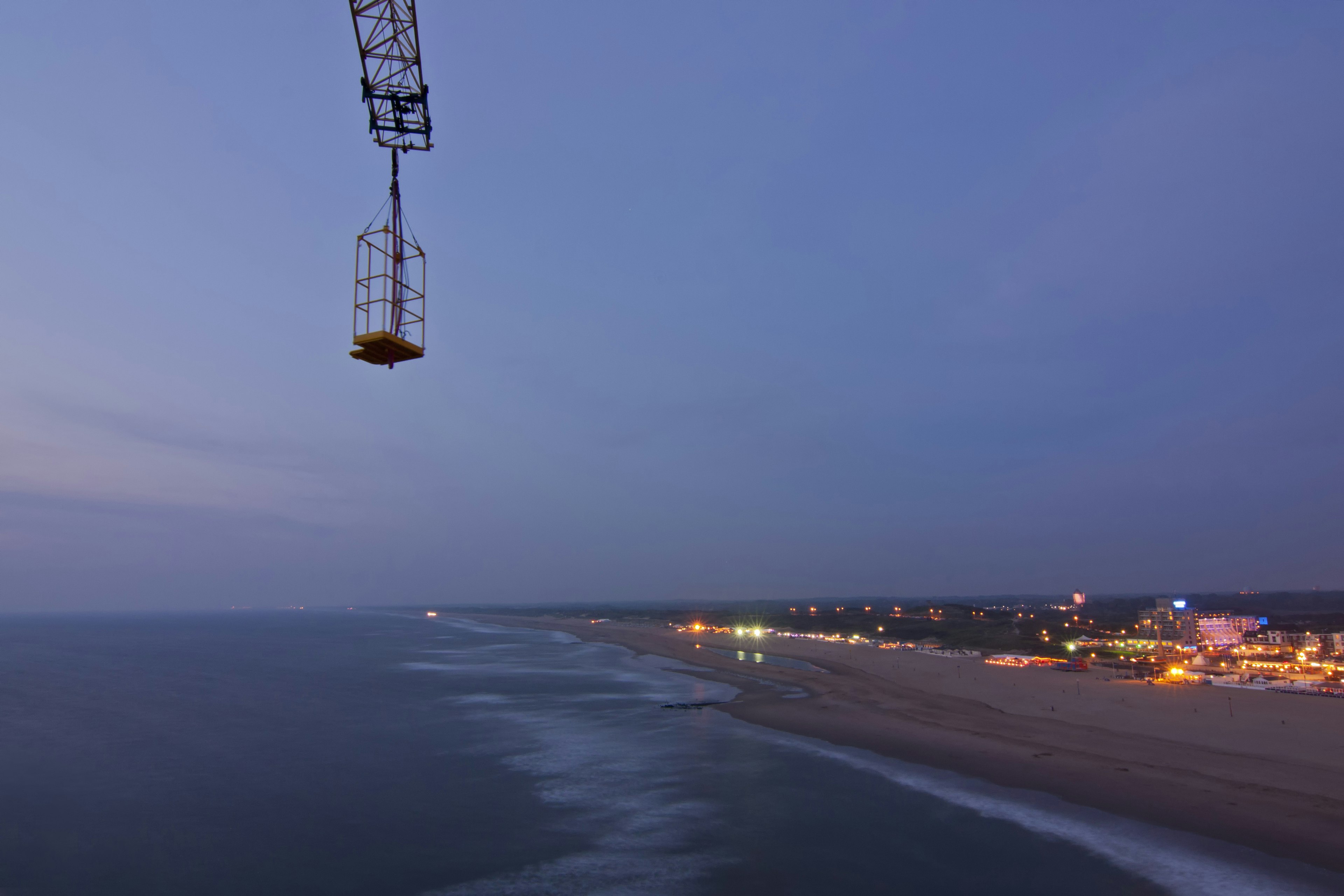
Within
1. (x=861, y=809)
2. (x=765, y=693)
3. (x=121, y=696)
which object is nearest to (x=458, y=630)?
(x=121, y=696)

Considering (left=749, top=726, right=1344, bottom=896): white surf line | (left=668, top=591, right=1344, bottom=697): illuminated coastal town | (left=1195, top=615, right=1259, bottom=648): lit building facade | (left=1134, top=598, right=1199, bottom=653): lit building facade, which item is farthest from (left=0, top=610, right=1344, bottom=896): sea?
(left=1195, top=615, right=1259, bottom=648): lit building facade

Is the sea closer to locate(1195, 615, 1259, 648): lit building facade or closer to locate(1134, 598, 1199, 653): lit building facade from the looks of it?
locate(1134, 598, 1199, 653): lit building facade

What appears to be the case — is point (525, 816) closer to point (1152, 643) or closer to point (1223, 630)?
point (1152, 643)

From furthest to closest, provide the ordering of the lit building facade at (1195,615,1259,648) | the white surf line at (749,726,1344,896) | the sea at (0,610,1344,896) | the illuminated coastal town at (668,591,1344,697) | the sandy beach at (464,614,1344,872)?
the lit building facade at (1195,615,1259,648)
the illuminated coastal town at (668,591,1344,697)
the sandy beach at (464,614,1344,872)
the sea at (0,610,1344,896)
the white surf line at (749,726,1344,896)

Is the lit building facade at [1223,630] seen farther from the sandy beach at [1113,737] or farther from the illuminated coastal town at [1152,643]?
the sandy beach at [1113,737]

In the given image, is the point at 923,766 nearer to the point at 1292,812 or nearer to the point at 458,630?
the point at 1292,812
